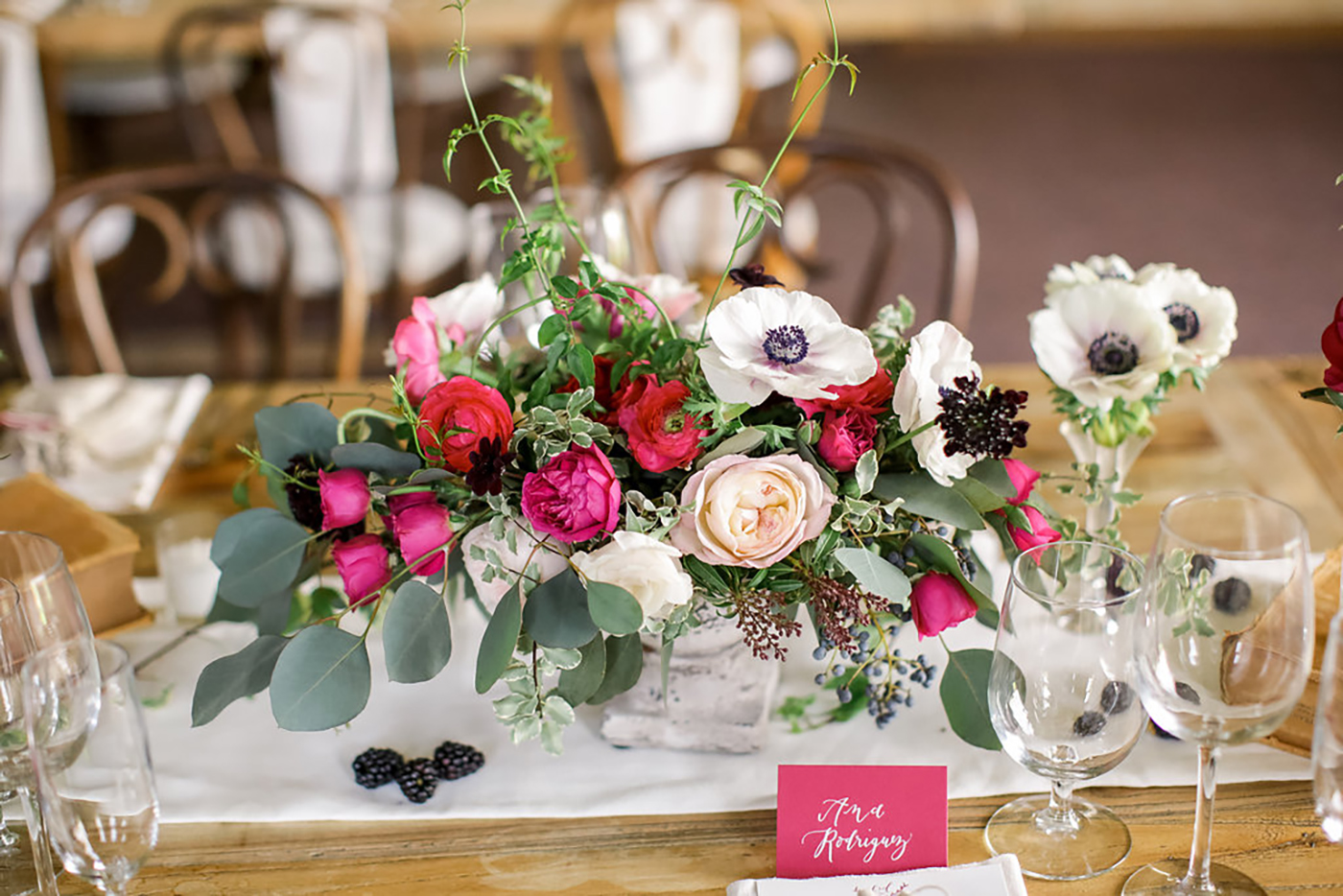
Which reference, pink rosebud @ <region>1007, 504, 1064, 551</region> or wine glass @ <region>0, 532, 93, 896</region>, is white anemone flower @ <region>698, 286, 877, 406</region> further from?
wine glass @ <region>0, 532, 93, 896</region>

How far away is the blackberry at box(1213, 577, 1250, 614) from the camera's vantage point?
0.76 m

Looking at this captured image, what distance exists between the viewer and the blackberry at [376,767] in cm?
99

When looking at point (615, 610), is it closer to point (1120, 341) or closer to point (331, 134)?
point (1120, 341)

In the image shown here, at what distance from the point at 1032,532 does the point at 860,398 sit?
165 millimetres

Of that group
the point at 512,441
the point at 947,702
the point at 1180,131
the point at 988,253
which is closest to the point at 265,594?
the point at 512,441

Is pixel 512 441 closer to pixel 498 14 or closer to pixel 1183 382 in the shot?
pixel 1183 382

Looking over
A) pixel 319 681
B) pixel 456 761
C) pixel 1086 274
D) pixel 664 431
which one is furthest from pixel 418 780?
pixel 1086 274

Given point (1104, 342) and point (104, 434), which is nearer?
point (1104, 342)

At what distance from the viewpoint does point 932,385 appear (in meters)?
0.85

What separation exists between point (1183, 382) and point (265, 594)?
1.12m

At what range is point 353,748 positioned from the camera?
3.41 ft

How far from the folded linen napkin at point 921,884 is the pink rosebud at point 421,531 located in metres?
0.32

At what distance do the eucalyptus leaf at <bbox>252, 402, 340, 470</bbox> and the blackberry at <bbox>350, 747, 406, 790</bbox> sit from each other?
24 cm

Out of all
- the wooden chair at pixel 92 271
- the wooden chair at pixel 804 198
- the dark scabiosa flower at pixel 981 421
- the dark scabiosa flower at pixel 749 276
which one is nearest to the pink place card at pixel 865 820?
the dark scabiosa flower at pixel 981 421
